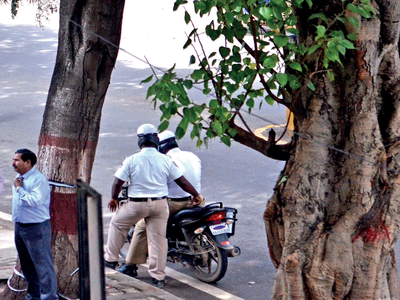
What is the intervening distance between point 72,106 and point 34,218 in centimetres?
111

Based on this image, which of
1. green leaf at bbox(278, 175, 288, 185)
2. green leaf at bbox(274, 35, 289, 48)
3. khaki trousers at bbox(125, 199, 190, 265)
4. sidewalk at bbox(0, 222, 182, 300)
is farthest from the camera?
khaki trousers at bbox(125, 199, 190, 265)

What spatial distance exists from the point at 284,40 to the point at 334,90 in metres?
0.64

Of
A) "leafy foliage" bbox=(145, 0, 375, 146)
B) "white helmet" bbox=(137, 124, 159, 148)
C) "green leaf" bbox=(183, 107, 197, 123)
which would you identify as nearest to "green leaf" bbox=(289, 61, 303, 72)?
"leafy foliage" bbox=(145, 0, 375, 146)

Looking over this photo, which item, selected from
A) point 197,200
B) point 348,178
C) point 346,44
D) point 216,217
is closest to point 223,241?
point 216,217

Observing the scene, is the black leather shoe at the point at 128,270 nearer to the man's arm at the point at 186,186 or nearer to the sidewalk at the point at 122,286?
the sidewalk at the point at 122,286

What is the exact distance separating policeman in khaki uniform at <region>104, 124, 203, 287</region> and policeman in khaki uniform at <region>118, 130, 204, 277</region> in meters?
0.24

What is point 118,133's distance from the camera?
13523 mm

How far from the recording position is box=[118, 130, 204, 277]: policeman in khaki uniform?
23.1 ft

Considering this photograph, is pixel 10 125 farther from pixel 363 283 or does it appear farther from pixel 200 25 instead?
pixel 200 25

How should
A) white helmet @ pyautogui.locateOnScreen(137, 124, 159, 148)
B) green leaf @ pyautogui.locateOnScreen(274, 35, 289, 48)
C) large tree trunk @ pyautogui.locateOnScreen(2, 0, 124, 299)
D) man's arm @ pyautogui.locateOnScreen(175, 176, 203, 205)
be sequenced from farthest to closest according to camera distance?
man's arm @ pyautogui.locateOnScreen(175, 176, 203, 205) < white helmet @ pyautogui.locateOnScreen(137, 124, 159, 148) < large tree trunk @ pyautogui.locateOnScreen(2, 0, 124, 299) < green leaf @ pyautogui.locateOnScreen(274, 35, 289, 48)

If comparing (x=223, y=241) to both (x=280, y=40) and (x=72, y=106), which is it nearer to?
(x=72, y=106)

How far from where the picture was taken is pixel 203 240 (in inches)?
275

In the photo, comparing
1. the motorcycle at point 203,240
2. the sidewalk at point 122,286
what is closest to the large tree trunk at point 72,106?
the sidewalk at point 122,286

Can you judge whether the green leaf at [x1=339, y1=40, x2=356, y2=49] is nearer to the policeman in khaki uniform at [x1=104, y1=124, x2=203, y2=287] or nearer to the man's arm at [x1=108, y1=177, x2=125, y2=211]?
the policeman in khaki uniform at [x1=104, y1=124, x2=203, y2=287]
